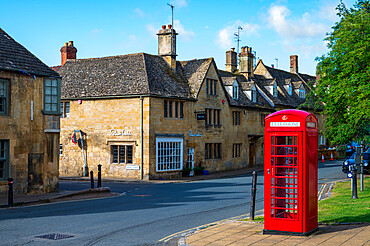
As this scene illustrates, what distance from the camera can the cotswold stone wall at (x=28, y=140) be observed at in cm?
2042

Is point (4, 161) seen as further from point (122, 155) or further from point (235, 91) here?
point (235, 91)

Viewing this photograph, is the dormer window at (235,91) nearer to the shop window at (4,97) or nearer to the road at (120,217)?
the road at (120,217)

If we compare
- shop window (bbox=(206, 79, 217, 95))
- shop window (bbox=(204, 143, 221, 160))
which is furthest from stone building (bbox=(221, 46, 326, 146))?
shop window (bbox=(204, 143, 221, 160))

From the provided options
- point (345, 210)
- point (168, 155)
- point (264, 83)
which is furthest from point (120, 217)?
point (264, 83)

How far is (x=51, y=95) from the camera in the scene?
2222cm

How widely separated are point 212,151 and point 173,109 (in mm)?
6206

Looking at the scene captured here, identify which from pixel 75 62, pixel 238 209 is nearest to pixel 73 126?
pixel 75 62

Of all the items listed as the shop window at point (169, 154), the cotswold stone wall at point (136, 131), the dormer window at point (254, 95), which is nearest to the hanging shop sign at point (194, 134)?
the cotswold stone wall at point (136, 131)

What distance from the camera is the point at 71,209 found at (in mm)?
16516

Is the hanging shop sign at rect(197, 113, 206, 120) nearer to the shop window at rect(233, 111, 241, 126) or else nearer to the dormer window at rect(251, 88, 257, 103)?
the shop window at rect(233, 111, 241, 126)

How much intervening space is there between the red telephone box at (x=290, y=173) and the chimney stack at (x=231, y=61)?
41.5 meters

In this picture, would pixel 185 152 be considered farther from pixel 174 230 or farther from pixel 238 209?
pixel 174 230

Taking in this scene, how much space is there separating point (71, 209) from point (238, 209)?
6051mm

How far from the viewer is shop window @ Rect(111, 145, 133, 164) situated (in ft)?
109
